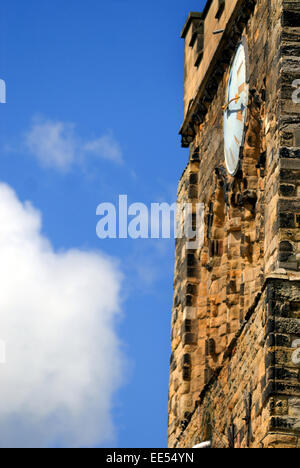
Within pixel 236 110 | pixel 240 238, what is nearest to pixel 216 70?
pixel 236 110

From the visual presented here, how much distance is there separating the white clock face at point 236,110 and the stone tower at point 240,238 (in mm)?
21

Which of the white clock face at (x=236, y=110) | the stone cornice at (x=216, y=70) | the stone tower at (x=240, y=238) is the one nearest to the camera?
the stone tower at (x=240, y=238)

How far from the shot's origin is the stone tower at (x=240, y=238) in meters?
15.7

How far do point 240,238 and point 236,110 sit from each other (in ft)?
5.43

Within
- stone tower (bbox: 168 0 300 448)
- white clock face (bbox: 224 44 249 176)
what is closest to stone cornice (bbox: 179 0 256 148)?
stone tower (bbox: 168 0 300 448)

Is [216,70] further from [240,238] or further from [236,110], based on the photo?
[240,238]

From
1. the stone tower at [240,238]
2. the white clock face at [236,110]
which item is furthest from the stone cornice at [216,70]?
the white clock face at [236,110]

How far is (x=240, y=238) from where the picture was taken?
20125 millimetres

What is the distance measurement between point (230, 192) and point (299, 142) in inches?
119

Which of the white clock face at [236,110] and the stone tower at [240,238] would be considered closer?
the stone tower at [240,238]

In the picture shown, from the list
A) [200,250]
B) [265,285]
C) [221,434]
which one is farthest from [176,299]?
Result: [265,285]

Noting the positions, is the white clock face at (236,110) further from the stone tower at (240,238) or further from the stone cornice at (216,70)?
the stone cornice at (216,70)

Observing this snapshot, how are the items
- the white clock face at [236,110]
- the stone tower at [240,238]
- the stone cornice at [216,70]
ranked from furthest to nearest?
the stone cornice at [216,70]
the white clock face at [236,110]
the stone tower at [240,238]

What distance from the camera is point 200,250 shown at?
22.0 meters
